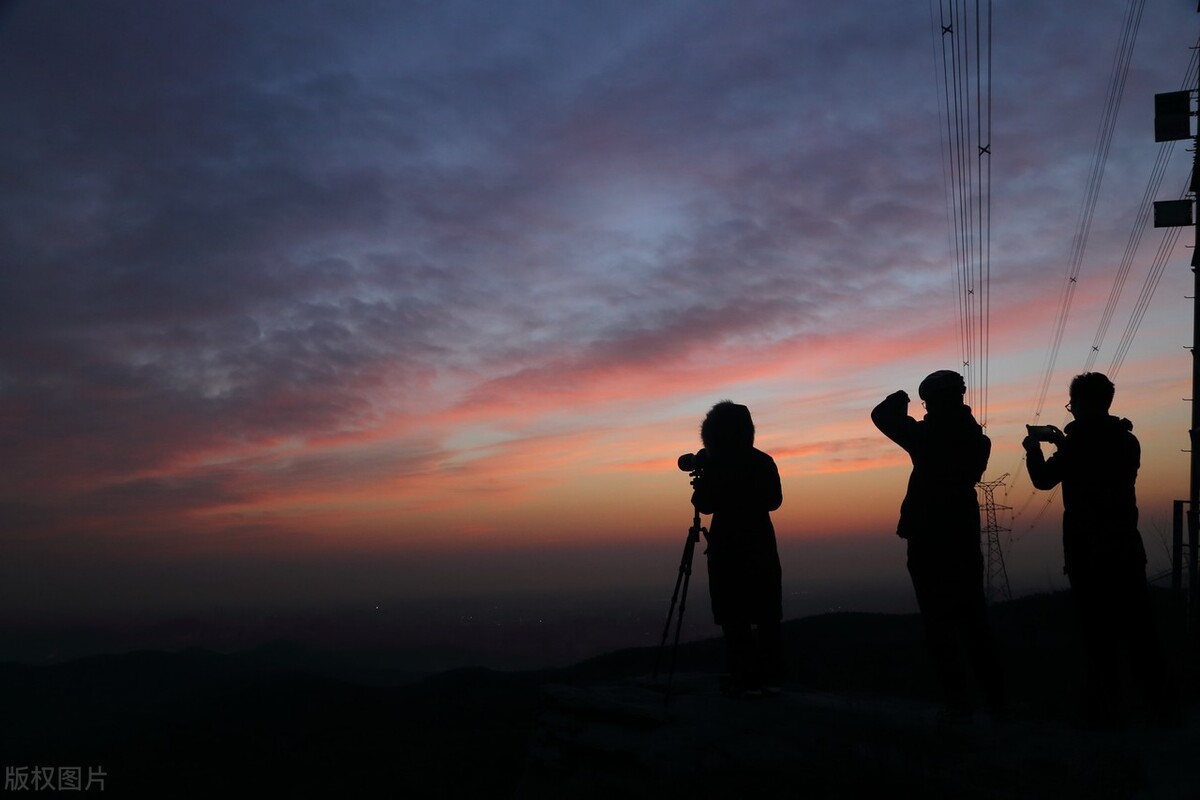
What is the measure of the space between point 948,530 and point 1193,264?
33.2ft

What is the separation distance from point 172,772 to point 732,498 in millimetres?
9324

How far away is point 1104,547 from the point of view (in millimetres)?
5582

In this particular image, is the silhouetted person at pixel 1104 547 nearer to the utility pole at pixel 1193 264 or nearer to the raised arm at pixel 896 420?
the raised arm at pixel 896 420

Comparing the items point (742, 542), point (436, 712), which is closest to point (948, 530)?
point (742, 542)

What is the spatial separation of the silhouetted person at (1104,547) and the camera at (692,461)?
94.5 inches

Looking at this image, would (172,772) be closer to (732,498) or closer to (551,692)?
(551,692)

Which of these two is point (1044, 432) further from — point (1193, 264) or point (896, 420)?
point (1193, 264)

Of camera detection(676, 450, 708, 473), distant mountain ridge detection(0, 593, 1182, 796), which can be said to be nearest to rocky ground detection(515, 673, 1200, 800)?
distant mountain ridge detection(0, 593, 1182, 796)

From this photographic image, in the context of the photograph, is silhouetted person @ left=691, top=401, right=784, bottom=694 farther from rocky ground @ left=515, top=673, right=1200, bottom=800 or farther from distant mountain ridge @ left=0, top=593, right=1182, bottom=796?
distant mountain ridge @ left=0, top=593, right=1182, bottom=796

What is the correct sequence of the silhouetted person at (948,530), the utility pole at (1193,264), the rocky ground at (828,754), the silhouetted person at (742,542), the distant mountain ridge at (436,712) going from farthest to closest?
the utility pole at (1193,264) < the distant mountain ridge at (436,712) < the silhouetted person at (742,542) < the silhouetted person at (948,530) < the rocky ground at (828,754)

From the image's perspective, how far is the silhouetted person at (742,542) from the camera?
6453 millimetres

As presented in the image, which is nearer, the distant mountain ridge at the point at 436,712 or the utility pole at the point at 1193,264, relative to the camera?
the distant mountain ridge at the point at 436,712

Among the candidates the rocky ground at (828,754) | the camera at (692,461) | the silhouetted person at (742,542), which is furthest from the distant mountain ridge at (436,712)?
the camera at (692,461)

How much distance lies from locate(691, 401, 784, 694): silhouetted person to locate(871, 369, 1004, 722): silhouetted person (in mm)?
1116
